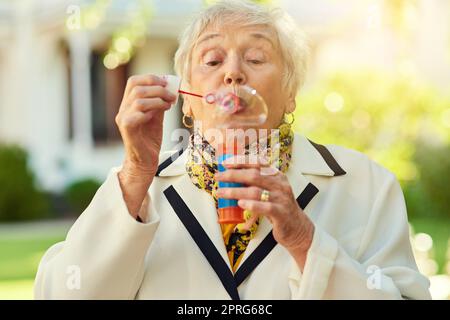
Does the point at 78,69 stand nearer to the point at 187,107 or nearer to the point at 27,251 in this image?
the point at 27,251

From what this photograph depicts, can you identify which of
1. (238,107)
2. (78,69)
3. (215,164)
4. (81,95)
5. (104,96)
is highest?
(238,107)

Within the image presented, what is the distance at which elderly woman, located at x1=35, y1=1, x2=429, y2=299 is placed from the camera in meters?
2.49

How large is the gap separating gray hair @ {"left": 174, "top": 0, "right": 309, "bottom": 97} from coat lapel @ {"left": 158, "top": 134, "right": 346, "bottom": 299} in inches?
9.8

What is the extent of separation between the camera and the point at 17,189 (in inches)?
536

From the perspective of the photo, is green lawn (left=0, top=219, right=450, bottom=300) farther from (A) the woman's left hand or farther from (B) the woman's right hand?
(A) the woman's left hand

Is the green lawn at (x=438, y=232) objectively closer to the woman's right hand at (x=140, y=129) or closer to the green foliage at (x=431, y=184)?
→ the green foliage at (x=431, y=184)

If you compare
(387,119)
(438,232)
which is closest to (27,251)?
(387,119)

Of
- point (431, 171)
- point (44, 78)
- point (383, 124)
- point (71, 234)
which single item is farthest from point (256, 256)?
point (44, 78)

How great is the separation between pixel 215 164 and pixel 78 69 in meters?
13.9

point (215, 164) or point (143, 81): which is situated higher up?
point (143, 81)

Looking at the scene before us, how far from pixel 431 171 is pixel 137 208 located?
1166 cm

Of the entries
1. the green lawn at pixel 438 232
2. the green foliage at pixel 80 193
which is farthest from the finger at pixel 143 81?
the green foliage at pixel 80 193

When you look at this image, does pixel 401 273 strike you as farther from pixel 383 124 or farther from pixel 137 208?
pixel 383 124

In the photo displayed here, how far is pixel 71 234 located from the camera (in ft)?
8.75
